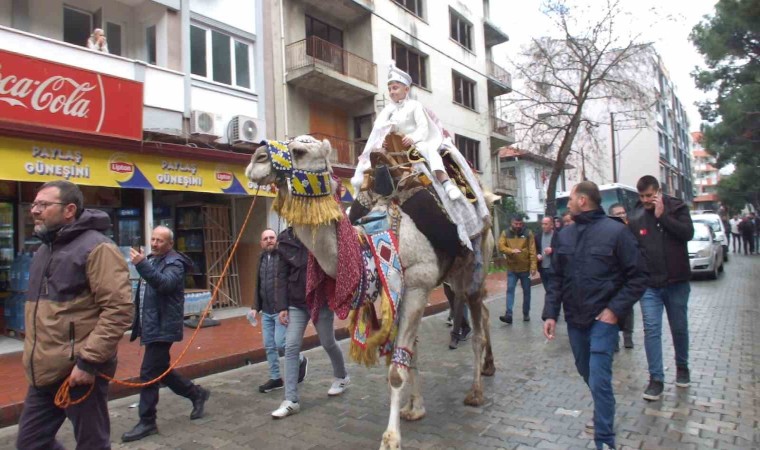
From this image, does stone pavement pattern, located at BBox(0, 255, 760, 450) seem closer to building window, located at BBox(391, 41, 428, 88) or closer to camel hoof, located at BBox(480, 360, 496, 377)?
camel hoof, located at BBox(480, 360, 496, 377)

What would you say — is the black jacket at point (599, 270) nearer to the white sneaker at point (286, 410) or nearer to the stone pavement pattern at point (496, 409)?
the stone pavement pattern at point (496, 409)

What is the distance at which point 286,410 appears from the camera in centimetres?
525

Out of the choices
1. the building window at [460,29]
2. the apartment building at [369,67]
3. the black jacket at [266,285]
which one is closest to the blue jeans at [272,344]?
the black jacket at [266,285]

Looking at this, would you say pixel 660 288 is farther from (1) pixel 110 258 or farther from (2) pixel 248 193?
(2) pixel 248 193

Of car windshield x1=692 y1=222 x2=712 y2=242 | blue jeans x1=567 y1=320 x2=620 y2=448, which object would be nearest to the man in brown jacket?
blue jeans x1=567 y1=320 x2=620 y2=448

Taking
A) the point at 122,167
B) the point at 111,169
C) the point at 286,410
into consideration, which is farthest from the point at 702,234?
the point at 111,169

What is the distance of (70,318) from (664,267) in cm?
527

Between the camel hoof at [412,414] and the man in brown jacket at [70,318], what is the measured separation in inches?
104

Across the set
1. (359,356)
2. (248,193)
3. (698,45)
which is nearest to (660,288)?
(359,356)

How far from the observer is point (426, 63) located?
23.3 metres

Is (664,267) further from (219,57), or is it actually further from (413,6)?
(413,6)

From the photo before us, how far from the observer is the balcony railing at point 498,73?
29016mm

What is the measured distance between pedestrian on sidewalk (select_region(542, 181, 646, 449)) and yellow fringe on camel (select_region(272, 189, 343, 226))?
1948 mm

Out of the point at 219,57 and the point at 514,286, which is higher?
the point at 219,57
